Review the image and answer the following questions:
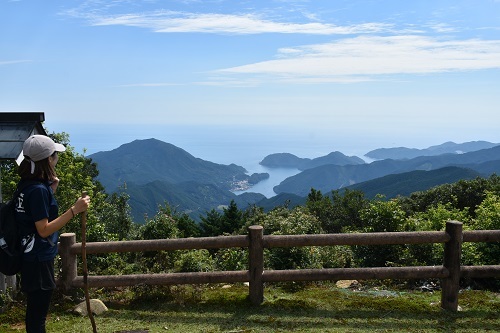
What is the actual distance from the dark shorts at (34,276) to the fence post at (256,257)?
3.14 metres

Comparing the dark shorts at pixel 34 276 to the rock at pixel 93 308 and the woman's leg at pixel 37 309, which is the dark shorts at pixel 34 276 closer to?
the woman's leg at pixel 37 309

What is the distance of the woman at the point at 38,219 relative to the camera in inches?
162

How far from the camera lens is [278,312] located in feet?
22.1

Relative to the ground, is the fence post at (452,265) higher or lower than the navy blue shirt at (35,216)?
lower

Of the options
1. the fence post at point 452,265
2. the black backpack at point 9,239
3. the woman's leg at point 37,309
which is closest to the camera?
the black backpack at point 9,239

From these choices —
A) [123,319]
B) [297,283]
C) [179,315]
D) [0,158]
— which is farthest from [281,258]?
[0,158]

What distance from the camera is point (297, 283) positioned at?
7.84 meters

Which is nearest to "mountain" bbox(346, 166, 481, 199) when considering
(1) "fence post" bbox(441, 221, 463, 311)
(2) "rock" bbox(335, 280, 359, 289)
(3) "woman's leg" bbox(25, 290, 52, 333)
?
(2) "rock" bbox(335, 280, 359, 289)

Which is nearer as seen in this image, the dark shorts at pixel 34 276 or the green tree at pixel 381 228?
the dark shorts at pixel 34 276

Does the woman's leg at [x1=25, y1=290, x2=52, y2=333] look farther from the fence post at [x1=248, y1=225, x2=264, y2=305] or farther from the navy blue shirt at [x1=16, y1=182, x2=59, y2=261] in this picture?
the fence post at [x1=248, y1=225, x2=264, y2=305]

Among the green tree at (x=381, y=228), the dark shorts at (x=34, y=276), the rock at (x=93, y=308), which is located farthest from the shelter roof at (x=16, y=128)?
the green tree at (x=381, y=228)

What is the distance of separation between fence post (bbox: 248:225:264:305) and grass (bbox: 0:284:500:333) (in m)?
0.33

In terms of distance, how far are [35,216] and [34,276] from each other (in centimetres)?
62

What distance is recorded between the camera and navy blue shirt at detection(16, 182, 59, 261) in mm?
4117
